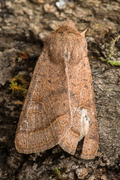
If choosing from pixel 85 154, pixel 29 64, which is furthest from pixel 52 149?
pixel 29 64

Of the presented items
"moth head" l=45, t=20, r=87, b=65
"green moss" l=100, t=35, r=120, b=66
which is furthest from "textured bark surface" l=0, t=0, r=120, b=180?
"moth head" l=45, t=20, r=87, b=65

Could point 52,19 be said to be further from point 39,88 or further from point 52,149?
point 52,149

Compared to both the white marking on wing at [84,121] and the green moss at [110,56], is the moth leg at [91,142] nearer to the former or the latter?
the white marking on wing at [84,121]

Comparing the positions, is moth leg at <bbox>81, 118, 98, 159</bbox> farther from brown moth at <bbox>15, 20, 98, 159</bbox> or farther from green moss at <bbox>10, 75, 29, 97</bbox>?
green moss at <bbox>10, 75, 29, 97</bbox>

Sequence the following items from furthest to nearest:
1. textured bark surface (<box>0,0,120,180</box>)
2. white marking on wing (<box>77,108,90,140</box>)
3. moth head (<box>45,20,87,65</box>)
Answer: moth head (<box>45,20,87,65</box>), white marking on wing (<box>77,108,90,140</box>), textured bark surface (<box>0,0,120,180</box>)

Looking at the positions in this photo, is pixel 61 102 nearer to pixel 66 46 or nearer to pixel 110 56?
pixel 66 46

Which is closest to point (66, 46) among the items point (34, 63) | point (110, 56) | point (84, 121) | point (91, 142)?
point (34, 63)
